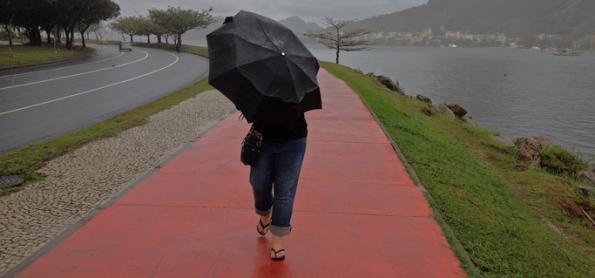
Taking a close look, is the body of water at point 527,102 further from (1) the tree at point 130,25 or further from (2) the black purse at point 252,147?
(1) the tree at point 130,25

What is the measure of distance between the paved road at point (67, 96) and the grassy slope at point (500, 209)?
741 centimetres

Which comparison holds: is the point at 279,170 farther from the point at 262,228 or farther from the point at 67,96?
the point at 67,96

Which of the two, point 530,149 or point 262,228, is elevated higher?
point 262,228

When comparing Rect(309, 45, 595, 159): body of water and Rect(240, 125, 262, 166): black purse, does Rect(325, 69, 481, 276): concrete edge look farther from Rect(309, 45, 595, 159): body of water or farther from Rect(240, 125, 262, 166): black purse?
Rect(309, 45, 595, 159): body of water

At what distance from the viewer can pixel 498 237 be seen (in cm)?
477

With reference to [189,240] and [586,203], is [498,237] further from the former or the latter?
[586,203]

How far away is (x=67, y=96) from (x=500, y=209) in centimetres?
1360

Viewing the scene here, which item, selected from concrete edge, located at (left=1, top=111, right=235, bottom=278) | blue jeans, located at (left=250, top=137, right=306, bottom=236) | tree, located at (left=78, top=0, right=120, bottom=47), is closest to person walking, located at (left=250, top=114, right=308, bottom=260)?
blue jeans, located at (left=250, top=137, right=306, bottom=236)

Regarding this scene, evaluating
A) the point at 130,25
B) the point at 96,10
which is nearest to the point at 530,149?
the point at 96,10

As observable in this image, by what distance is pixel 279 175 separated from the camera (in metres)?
3.50

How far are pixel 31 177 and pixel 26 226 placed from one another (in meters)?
1.88

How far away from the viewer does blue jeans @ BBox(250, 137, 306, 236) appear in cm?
340

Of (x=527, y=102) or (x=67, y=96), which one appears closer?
(x=67, y=96)

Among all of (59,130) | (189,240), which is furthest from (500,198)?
(59,130)
